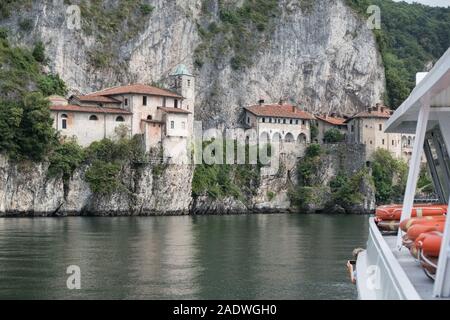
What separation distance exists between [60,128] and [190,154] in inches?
496

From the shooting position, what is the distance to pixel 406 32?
120 meters

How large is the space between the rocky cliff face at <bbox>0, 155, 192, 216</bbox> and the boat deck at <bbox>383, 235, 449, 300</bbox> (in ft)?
165

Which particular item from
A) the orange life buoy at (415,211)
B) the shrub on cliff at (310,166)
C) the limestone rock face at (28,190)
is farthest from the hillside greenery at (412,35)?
the orange life buoy at (415,211)

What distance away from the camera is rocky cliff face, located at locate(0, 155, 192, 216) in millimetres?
59188

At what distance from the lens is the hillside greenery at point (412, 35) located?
10788 centimetres

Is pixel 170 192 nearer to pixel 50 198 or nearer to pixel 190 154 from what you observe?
pixel 190 154

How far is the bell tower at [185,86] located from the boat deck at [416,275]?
60.8 m

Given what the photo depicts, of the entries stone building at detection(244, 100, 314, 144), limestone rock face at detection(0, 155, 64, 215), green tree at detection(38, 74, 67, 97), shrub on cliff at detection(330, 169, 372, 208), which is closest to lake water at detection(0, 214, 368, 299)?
limestone rock face at detection(0, 155, 64, 215)

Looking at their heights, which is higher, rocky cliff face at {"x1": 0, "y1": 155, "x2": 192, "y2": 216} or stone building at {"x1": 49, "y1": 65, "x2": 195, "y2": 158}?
stone building at {"x1": 49, "y1": 65, "x2": 195, "y2": 158}

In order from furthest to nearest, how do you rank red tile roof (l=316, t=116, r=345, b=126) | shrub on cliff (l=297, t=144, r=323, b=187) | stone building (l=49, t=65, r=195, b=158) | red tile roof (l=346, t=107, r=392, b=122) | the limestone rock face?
1. red tile roof (l=316, t=116, r=345, b=126)
2. red tile roof (l=346, t=107, r=392, b=122)
3. shrub on cliff (l=297, t=144, r=323, b=187)
4. stone building (l=49, t=65, r=195, b=158)
5. the limestone rock face

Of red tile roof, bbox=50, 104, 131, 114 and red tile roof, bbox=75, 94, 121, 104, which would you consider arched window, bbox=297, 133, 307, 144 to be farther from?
red tile roof, bbox=75, 94, 121, 104

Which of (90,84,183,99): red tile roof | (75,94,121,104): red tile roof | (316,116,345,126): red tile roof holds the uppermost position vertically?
(90,84,183,99): red tile roof

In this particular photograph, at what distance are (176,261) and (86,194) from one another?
34681 mm

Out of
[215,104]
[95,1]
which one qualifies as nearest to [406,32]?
[215,104]
